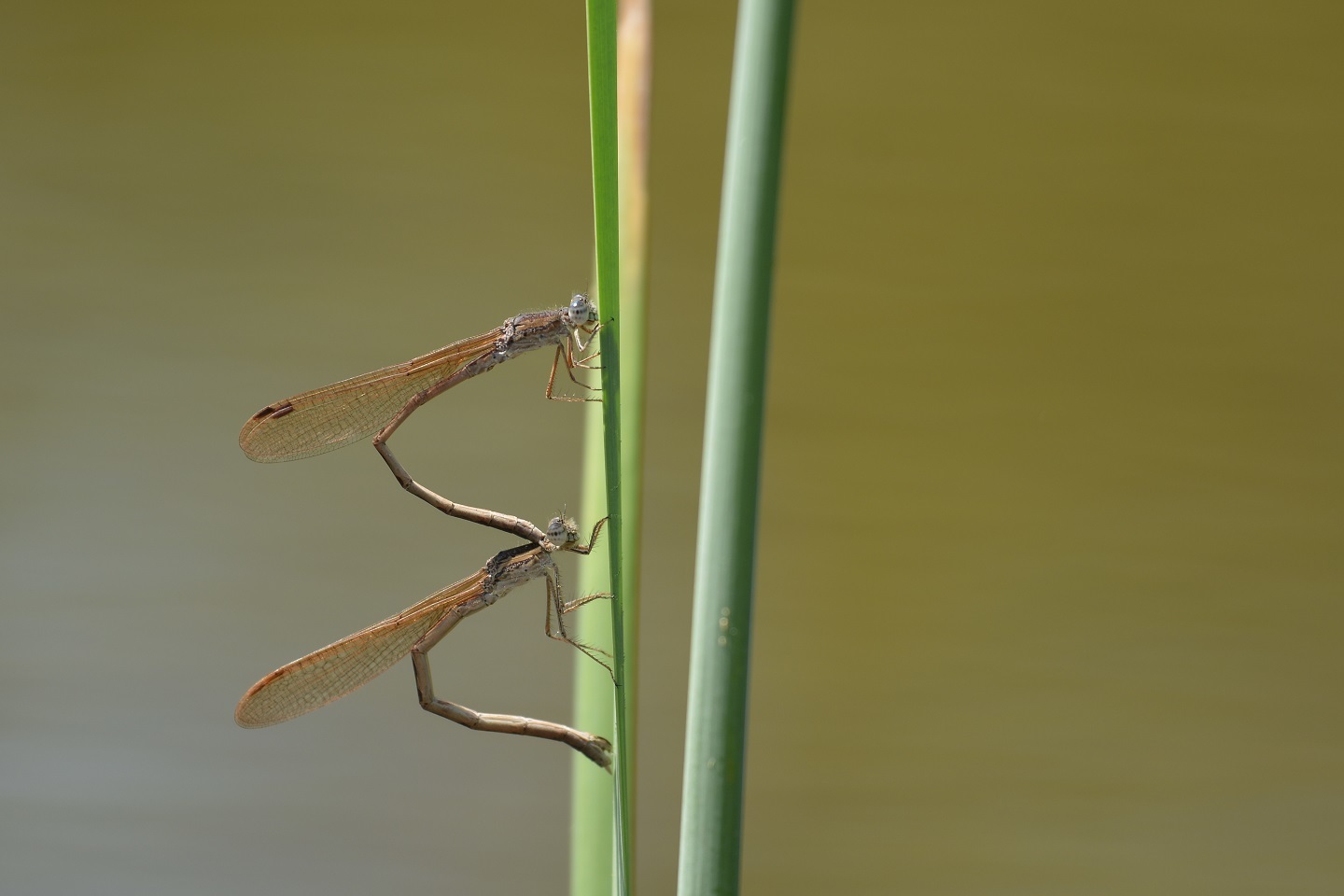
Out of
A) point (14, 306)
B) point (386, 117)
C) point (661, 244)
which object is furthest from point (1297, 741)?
point (14, 306)

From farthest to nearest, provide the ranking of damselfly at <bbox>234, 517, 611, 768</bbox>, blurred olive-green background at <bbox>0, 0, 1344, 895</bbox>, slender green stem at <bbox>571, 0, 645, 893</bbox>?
1. blurred olive-green background at <bbox>0, 0, 1344, 895</bbox>
2. damselfly at <bbox>234, 517, 611, 768</bbox>
3. slender green stem at <bbox>571, 0, 645, 893</bbox>

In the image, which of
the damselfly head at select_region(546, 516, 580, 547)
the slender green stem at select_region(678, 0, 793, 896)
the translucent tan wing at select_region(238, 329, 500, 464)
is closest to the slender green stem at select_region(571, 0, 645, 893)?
the slender green stem at select_region(678, 0, 793, 896)

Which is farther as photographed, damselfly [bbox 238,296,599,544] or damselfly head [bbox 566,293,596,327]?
damselfly [bbox 238,296,599,544]

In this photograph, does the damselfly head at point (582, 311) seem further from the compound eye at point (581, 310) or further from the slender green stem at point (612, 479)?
the slender green stem at point (612, 479)

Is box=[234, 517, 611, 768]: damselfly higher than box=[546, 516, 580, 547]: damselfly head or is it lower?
lower

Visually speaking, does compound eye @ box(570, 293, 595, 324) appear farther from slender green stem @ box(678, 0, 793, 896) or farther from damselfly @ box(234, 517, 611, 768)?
slender green stem @ box(678, 0, 793, 896)

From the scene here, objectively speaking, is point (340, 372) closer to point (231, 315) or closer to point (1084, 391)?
point (231, 315)

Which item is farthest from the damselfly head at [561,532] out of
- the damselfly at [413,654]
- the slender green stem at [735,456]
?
the slender green stem at [735,456]

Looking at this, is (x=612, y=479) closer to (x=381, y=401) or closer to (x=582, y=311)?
(x=582, y=311)
